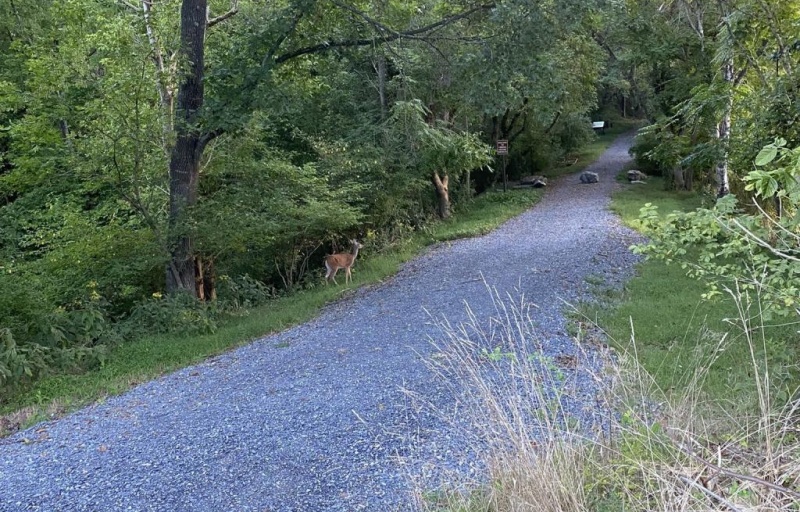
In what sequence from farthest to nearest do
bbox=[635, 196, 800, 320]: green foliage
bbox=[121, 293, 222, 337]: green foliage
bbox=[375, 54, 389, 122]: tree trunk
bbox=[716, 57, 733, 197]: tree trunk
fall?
bbox=[375, 54, 389, 122]: tree trunk → bbox=[121, 293, 222, 337]: green foliage → bbox=[716, 57, 733, 197]: tree trunk → bbox=[635, 196, 800, 320]: green foliage

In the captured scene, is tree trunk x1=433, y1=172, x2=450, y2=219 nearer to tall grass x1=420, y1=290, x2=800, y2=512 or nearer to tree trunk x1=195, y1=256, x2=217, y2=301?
tree trunk x1=195, y1=256, x2=217, y2=301

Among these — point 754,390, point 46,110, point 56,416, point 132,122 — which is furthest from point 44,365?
point 754,390

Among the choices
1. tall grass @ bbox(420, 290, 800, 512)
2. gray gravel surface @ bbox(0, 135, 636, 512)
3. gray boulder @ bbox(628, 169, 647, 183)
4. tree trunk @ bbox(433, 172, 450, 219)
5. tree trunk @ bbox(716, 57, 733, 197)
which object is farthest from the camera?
gray boulder @ bbox(628, 169, 647, 183)

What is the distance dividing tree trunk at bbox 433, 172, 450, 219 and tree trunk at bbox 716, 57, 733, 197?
23.9 feet

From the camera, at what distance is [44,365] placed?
6535 mm

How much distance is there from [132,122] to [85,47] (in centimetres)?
291

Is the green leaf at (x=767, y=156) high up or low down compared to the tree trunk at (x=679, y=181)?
up

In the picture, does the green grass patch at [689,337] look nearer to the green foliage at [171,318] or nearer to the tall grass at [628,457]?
the tall grass at [628,457]

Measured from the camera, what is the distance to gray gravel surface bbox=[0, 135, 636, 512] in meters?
3.72

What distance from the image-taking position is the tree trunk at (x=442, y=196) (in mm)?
17156

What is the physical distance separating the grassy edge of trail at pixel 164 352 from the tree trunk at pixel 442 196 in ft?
11.6

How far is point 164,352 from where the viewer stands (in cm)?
726

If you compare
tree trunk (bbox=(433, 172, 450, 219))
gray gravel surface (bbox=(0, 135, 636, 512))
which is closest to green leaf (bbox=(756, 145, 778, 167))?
gray gravel surface (bbox=(0, 135, 636, 512))

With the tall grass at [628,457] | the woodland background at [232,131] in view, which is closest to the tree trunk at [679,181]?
the woodland background at [232,131]
